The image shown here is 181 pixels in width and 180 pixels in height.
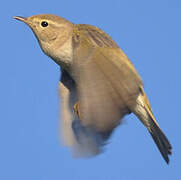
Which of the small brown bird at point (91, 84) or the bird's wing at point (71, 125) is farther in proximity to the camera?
the bird's wing at point (71, 125)

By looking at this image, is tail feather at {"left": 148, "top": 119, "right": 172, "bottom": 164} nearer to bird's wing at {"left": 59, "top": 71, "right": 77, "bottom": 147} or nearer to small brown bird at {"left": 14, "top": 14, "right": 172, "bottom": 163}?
small brown bird at {"left": 14, "top": 14, "right": 172, "bottom": 163}

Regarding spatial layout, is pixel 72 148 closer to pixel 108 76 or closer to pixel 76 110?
pixel 76 110

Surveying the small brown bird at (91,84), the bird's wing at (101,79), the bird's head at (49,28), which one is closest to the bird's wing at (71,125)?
the small brown bird at (91,84)

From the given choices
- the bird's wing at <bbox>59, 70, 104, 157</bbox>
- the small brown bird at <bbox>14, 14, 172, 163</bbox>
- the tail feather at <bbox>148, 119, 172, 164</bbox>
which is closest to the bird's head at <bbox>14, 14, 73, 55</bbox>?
the small brown bird at <bbox>14, 14, 172, 163</bbox>

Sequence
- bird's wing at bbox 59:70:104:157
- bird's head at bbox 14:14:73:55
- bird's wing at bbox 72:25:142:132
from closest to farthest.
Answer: bird's wing at bbox 72:25:142:132
bird's head at bbox 14:14:73:55
bird's wing at bbox 59:70:104:157

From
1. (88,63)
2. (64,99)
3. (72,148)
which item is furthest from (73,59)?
(72,148)

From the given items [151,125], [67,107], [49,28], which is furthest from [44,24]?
[151,125]

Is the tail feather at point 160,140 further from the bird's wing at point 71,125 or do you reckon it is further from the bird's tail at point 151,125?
the bird's wing at point 71,125
